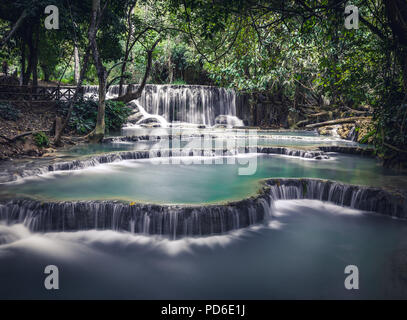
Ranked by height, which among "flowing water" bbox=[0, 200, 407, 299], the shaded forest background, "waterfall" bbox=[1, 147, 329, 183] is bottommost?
"flowing water" bbox=[0, 200, 407, 299]

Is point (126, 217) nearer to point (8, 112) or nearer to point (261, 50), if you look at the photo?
point (261, 50)

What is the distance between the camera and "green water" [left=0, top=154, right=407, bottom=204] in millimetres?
7047

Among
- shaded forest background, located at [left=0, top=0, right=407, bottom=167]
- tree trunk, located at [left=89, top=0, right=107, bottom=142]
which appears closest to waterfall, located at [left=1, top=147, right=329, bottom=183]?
tree trunk, located at [left=89, top=0, right=107, bottom=142]

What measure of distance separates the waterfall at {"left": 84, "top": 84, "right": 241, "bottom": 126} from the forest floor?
932cm

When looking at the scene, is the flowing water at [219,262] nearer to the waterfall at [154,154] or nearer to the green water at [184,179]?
the green water at [184,179]

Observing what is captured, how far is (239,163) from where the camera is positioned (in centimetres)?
1096

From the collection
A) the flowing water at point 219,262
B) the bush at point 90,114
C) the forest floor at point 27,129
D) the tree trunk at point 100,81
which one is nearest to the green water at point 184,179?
the flowing water at point 219,262

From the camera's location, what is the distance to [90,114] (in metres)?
16.5

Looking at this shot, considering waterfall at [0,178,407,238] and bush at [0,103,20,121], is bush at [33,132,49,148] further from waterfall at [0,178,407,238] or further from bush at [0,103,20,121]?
waterfall at [0,178,407,238]

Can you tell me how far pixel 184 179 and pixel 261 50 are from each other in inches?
165

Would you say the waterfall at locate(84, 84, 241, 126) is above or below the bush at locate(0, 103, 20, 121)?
above

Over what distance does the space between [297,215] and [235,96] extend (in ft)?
64.8

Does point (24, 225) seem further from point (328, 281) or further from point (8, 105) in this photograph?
point (8, 105)

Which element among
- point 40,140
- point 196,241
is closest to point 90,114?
point 40,140
